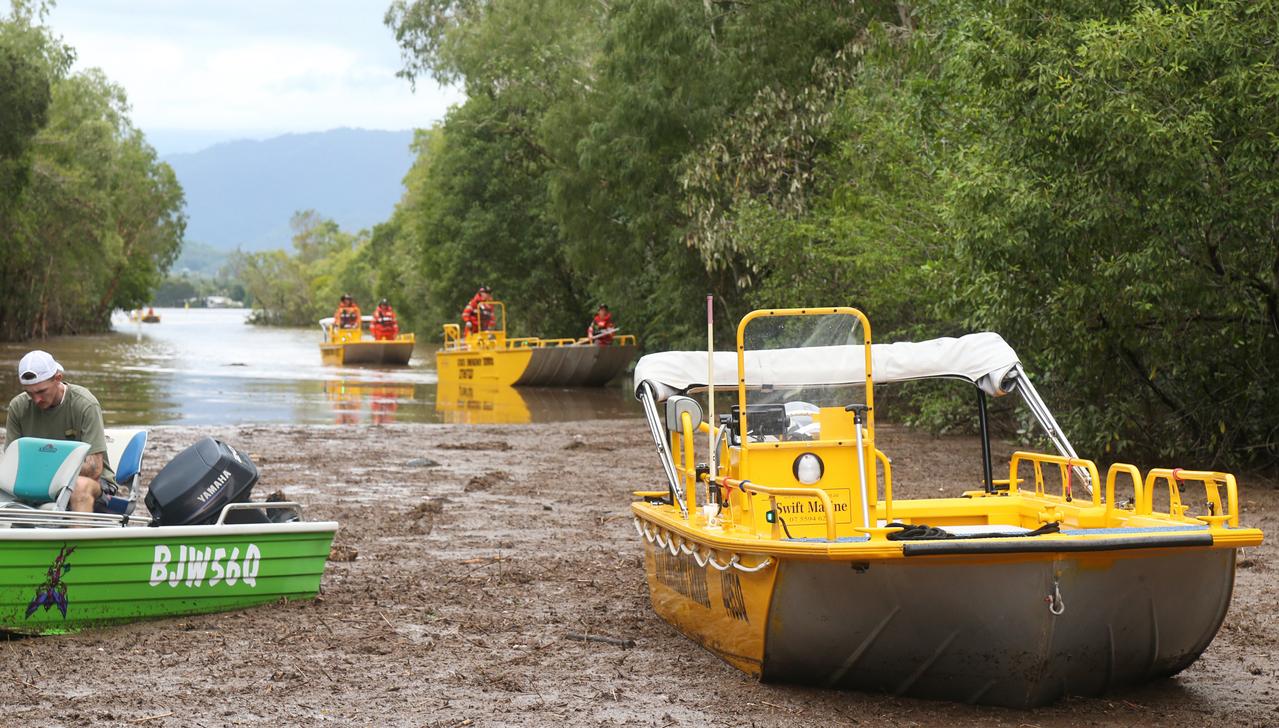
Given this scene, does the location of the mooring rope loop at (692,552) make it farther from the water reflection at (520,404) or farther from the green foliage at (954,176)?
the water reflection at (520,404)

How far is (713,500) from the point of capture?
27.7ft

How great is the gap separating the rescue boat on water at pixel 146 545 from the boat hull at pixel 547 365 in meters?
31.6

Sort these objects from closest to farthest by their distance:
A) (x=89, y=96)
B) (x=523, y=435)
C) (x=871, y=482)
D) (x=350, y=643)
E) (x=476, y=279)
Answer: (x=871, y=482), (x=350, y=643), (x=523, y=435), (x=476, y=279), (x=89, y=96)

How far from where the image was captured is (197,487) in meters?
9.31

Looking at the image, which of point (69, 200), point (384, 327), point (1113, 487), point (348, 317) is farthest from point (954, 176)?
point (69, 200)

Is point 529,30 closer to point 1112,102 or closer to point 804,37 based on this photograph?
point 804,37

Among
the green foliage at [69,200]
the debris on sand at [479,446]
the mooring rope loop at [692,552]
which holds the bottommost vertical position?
the debris on sand at [479,446]

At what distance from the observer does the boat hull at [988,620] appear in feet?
22.8

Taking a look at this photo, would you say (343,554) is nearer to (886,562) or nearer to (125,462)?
(125,462)

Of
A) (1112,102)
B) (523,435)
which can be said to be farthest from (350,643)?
(523,435)

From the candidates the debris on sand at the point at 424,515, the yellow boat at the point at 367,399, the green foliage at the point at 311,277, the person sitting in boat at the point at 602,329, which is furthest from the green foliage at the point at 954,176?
the green foliage at the point at 311,277

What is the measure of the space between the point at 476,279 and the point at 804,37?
84.1 ft

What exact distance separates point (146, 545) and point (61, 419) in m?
1.21

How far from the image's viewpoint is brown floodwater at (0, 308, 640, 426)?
96.1 ft
